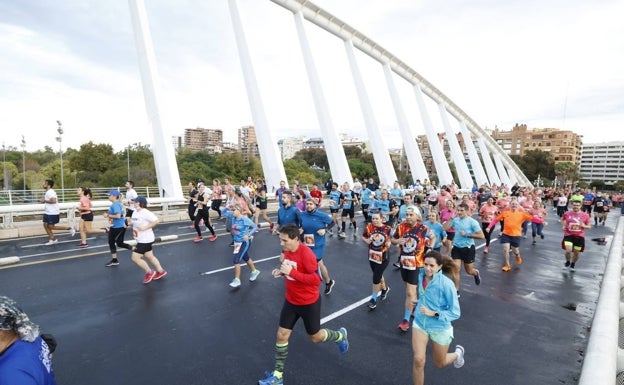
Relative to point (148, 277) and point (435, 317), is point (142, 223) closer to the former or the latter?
point (148, 277)

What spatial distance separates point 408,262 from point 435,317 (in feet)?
5.49

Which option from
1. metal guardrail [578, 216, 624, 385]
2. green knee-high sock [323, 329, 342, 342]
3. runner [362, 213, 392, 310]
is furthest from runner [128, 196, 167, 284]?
metal guardrail [578, 216, 624, 385]

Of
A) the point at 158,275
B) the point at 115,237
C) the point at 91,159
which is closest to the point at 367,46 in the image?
the point at 115,237

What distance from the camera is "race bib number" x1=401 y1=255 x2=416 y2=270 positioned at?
4.75 meters

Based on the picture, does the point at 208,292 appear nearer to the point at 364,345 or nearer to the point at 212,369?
the point at 212,369

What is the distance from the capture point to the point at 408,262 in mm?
4785

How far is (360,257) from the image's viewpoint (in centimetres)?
868

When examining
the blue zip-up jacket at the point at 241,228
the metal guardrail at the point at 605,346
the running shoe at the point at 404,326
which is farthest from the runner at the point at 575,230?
the blue zip-up jacket at the point at 241,228

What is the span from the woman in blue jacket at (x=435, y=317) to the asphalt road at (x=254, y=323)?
0.59 m

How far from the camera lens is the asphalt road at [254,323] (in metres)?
3.63

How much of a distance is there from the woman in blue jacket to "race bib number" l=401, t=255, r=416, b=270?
4.93ft

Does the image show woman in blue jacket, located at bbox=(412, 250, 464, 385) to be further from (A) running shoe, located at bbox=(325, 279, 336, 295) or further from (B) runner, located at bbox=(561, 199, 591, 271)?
(B) runner, located at bbox=(561, 199, 591, 271)

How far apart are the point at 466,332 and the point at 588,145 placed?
211 meters

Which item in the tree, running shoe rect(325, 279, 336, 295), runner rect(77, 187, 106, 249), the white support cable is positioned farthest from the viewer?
the tree
